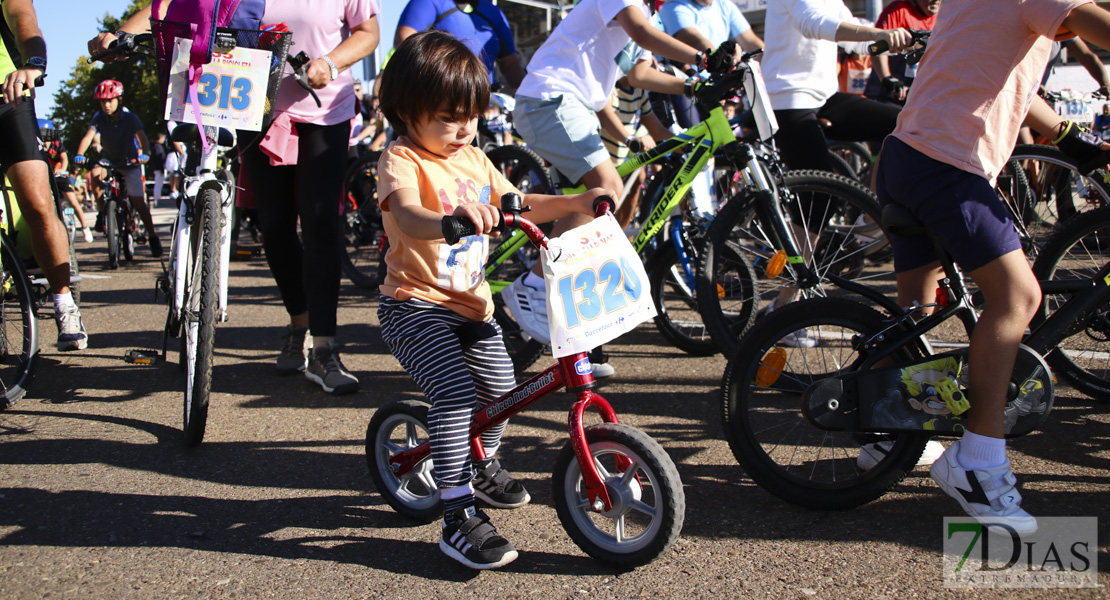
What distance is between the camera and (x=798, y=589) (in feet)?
7.02

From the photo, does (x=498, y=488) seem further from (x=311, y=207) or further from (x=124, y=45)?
(x=124, y=45)

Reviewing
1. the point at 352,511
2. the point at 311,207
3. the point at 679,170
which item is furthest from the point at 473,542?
the point at 679,170

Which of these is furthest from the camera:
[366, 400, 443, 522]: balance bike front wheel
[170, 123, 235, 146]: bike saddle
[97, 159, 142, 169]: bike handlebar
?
[97, 159, 142, 169]: bike handlebar

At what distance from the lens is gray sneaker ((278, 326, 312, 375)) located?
4.36m

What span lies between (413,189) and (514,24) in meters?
48.7

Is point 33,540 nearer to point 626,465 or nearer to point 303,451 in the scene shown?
point 303,451

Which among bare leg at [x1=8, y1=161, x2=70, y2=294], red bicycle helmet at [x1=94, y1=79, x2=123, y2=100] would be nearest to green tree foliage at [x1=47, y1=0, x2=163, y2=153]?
red bicycle helmet at [x1=94, y1=79, x2=123, y2=100]

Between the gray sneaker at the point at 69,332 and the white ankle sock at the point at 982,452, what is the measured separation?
13.0ft

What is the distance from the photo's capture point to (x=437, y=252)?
101 inches

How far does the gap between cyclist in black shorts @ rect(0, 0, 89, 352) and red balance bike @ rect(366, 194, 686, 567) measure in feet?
8.31

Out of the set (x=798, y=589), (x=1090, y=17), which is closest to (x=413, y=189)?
(x=798, y=589)

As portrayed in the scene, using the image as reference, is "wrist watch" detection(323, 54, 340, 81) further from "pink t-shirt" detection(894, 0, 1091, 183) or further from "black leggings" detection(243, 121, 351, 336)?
"pink t-shirt" detection(894, 0, 1091, 183)

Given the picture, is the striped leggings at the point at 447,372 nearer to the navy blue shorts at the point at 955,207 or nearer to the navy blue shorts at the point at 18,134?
the navy blue shorts at the point at 955,207

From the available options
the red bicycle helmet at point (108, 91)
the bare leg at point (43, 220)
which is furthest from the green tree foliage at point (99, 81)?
the bare leg at point (43, 220)
